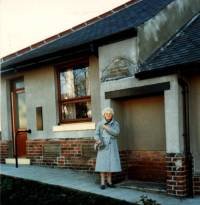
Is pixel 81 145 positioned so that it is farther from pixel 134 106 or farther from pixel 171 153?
pixel 171 153

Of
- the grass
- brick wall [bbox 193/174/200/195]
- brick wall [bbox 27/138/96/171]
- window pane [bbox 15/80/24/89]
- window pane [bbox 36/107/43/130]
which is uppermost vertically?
window pane [bbox 15/80/24/89]

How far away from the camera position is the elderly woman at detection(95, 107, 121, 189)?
9148 mm

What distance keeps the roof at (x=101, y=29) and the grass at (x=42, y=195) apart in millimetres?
3590

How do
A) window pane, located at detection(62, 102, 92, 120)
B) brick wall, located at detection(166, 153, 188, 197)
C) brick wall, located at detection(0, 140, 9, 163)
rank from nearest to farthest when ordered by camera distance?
brick wall, located at detection(166, 153, 188, 197) → window pane, located at detection(62, 102, 92, 120) → brick wall, located at detection(0, 140, 9, 163)

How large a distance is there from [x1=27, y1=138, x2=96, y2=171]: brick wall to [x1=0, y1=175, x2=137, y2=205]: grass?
1774 mm

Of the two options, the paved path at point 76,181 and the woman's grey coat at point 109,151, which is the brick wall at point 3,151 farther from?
the woman's grey coat at point 109,151

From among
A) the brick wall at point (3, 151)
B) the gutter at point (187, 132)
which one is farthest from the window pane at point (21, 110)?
the gutter at point (187, 132)

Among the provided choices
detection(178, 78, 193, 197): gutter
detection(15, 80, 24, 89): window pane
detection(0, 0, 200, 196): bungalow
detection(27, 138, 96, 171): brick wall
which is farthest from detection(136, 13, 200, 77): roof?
detection(15, 80, 24, 89): window pane

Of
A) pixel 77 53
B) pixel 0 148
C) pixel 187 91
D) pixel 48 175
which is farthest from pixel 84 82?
pixel 0 148

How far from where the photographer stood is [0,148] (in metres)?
14.8

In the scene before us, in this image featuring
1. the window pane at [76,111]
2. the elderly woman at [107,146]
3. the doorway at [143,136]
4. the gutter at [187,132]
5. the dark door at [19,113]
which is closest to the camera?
the gutter at [187,132]

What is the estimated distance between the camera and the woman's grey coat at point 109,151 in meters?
9.16

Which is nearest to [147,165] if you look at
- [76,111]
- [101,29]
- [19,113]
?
[76,111]

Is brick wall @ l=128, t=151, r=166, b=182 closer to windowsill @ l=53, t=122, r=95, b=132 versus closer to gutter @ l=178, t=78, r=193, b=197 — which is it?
gutter @ l=178, t=78, r=193, b=197
